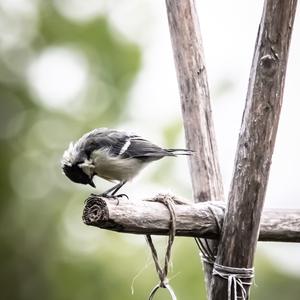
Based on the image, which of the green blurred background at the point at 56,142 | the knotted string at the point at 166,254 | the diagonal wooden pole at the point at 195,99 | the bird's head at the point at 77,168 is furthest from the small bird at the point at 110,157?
the green blurred background at the point at 56,142

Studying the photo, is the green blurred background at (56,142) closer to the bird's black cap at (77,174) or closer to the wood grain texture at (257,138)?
the bird's black cap at (77,174)

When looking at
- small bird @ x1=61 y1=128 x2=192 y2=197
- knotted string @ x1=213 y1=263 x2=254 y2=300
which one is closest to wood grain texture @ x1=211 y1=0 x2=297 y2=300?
knotted string @ x1=213 y1=263 x2=254 y2=300

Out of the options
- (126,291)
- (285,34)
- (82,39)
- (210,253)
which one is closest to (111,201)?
(210,253)

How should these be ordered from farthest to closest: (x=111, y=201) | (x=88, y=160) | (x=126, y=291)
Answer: (x=126, y=291), (x=88, y=160), (x=111, y=201)

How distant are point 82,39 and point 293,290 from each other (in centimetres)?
264

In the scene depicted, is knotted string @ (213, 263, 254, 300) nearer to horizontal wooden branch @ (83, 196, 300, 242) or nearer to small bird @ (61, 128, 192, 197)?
horizontal wooden branch @ (83, 196, 300, 242)

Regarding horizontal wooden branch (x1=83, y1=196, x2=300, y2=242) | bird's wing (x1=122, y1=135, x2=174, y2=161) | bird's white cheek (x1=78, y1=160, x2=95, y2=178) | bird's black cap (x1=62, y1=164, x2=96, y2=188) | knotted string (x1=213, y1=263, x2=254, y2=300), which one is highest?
bird's wing (x1=122, y1=135, x2=174, y2=161)

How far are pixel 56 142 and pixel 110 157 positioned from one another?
3452 millimetres

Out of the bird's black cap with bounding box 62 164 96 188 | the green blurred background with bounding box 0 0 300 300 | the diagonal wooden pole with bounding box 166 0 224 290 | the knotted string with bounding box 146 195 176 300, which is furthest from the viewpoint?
the green blurred background with bounding box 0 0 300 300

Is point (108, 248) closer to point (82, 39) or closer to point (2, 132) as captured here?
point (2, 132)

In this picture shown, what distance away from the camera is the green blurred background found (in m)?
5.94

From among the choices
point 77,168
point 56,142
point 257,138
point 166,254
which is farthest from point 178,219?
point 56,142

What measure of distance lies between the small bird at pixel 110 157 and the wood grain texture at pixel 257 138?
58cm

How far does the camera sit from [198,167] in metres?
2.43
